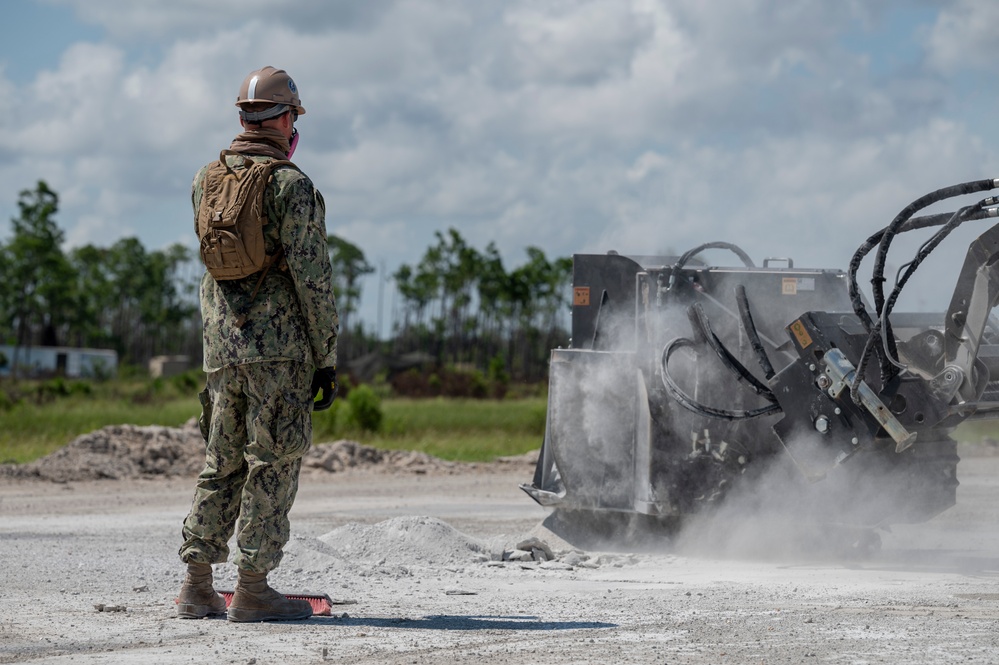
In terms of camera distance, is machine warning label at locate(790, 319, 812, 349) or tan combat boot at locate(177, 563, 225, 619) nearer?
tan combat boot at locate(177, 563, 225, 619)

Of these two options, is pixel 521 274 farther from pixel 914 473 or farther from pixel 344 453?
pixel 914 473

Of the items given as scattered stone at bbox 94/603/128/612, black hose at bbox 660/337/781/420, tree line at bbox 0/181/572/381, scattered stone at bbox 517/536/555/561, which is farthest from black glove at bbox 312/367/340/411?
tree line at bbox 0/181/572/381

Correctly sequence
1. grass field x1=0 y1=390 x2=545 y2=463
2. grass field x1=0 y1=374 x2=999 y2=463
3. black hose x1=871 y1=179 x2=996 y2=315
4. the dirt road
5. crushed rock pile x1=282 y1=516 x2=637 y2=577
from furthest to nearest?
1. grass field x1=0 y1=390 x2=545 y2=463
2. grass field x1=0 y1=374 x2=999 y2=463
3. crushed rock pile x1=282 y1=516 x2=637 y2=577
4. black hose x1=871 y1=179 x2=996 y2=315
5. the dirt road

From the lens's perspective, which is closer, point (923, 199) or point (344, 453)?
point (923, 199)

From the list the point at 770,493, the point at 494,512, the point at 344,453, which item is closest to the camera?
the point at 770,493

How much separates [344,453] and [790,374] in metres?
10.9

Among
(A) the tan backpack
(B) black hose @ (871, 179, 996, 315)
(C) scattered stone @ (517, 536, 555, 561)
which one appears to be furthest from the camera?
(C) scattered stone @ (517, 536, 555, 561)

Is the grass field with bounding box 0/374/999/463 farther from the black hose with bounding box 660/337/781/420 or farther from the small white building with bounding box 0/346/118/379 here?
the small white building with bounding box 0/346/118/379

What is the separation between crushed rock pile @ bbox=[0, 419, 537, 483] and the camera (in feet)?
53.1

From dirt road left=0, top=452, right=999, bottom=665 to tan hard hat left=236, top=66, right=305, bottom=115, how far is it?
2.34 metres

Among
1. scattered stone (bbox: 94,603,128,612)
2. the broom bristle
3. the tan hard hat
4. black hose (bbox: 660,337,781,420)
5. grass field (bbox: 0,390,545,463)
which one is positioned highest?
the tan hard hat

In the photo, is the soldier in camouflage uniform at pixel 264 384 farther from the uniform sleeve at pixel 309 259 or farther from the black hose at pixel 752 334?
the black hose at pixel 752 334

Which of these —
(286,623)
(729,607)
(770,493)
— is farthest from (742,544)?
(286,623)

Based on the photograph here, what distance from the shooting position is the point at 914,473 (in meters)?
7.97
